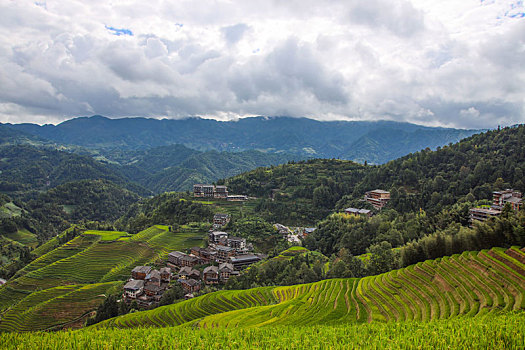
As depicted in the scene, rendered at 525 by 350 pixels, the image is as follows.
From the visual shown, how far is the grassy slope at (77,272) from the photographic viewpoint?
43.0 m

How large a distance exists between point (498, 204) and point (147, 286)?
193ft

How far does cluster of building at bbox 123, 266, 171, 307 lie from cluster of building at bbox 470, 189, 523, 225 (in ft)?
152

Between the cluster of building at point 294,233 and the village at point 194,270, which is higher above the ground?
the cluster of building at point 294,233

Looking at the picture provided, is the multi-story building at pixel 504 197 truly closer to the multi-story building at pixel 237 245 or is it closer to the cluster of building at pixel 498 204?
the cluster of building at pixel 498 204

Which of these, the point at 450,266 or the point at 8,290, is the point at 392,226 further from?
the point at 8,290

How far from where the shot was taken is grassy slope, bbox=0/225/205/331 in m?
43.0

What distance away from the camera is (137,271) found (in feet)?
166

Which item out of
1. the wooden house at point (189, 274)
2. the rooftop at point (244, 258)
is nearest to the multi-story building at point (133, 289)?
the wooden house at point (189, 274)

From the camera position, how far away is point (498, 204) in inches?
2128

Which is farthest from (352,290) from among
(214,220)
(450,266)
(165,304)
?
(214,220)

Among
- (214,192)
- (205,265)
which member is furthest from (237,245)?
(214,192)

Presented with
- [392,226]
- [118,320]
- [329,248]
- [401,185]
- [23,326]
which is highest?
[401,185]

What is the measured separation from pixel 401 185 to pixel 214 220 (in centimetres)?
4930

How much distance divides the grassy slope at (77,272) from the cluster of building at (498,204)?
50.5 meters
